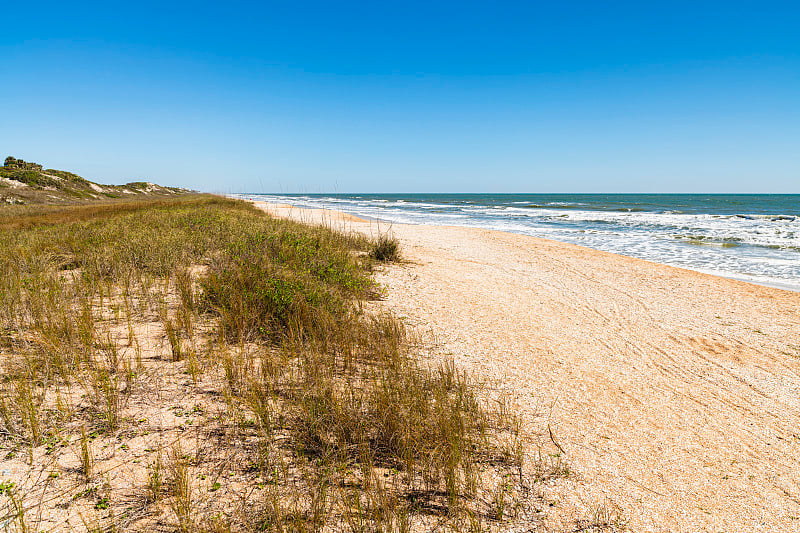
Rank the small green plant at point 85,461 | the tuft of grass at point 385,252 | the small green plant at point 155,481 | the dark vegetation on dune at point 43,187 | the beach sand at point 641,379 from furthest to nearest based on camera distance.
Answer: the dark vegetation on dune at point 43,187 < the tuft of grass at point 385,252 < the beach sand at point 641,379 < the small green plant at point 85,461 < the small green plant at point 155,481

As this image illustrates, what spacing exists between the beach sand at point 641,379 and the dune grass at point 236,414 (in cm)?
72

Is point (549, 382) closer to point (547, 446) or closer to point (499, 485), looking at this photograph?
point (547, 446)

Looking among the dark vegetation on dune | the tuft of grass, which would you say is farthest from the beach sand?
the dark vegetation on dune

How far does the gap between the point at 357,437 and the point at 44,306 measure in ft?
15.1

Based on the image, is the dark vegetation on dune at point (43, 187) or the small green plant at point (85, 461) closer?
the small green plant at point (85, 461)

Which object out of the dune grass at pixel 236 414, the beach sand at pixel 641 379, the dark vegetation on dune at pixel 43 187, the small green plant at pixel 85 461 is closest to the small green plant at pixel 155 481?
the dune grass at pixel 236 414

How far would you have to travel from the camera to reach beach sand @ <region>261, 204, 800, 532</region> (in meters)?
2.93

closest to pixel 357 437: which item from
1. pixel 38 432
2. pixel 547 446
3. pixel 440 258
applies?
pixel 547 446

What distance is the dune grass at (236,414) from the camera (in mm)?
2365

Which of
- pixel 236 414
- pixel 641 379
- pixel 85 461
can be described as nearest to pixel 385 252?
pixel 641 379

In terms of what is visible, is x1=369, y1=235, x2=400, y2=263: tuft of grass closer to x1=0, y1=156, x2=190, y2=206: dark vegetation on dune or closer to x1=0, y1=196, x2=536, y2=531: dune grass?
x1=0, y1=196, x2=536, y2=531: dune grass

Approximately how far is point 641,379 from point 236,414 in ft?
16.6

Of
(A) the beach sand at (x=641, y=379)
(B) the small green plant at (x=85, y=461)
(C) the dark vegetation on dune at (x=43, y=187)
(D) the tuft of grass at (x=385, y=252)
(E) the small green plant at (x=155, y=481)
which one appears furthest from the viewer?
(C) the dark vegetation on dune at (x=43, y=187)

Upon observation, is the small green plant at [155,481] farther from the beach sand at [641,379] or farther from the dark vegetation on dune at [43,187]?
the dark vegetation on dune at [43,187]
